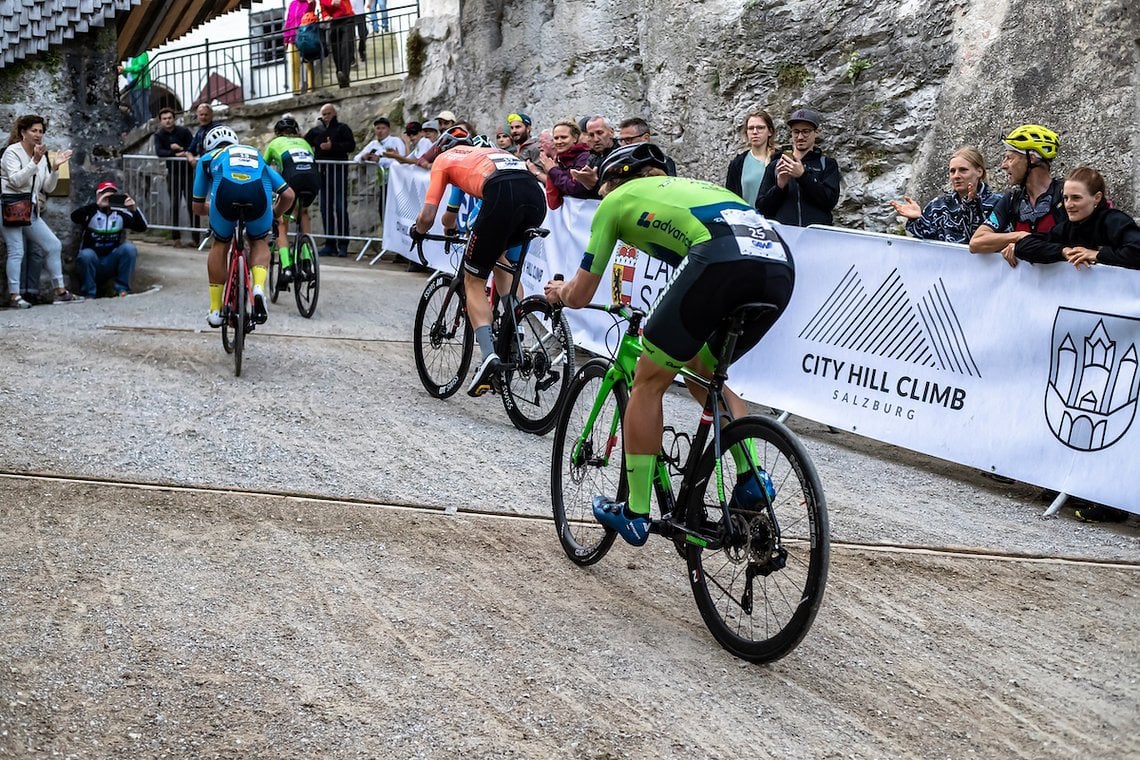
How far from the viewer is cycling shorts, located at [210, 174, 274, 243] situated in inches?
381

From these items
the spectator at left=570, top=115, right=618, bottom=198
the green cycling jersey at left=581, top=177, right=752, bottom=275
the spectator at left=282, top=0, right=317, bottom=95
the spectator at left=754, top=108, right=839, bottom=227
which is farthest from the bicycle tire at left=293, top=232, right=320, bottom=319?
the spectator at left=282, top=0, right=317, bottom=95

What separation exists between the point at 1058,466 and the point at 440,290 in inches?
170

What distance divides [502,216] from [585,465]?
297cm

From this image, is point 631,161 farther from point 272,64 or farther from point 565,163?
point 272,64

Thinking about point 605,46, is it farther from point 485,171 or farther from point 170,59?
point 170,59

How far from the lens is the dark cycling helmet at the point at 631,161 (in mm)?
5168

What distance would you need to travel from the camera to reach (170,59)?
1008 inches

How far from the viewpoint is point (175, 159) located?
63.7ft

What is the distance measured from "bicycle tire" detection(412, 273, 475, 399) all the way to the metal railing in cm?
1458

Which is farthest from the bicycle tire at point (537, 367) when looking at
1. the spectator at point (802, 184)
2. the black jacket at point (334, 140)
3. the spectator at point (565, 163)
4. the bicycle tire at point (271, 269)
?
the black jacket at point (334, 140)

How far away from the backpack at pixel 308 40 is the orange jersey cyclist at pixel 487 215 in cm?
1543

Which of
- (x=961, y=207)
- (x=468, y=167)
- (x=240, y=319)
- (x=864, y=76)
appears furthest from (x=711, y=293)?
(x=864, y=76)

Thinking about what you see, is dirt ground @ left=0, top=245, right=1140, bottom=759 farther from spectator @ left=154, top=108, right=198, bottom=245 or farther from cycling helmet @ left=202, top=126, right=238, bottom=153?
spectator @ left=154, top=108, right=198, bottom=245

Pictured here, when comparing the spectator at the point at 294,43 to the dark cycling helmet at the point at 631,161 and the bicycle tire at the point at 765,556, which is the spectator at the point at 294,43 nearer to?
the dark cycling helmet at the point at 631,161
